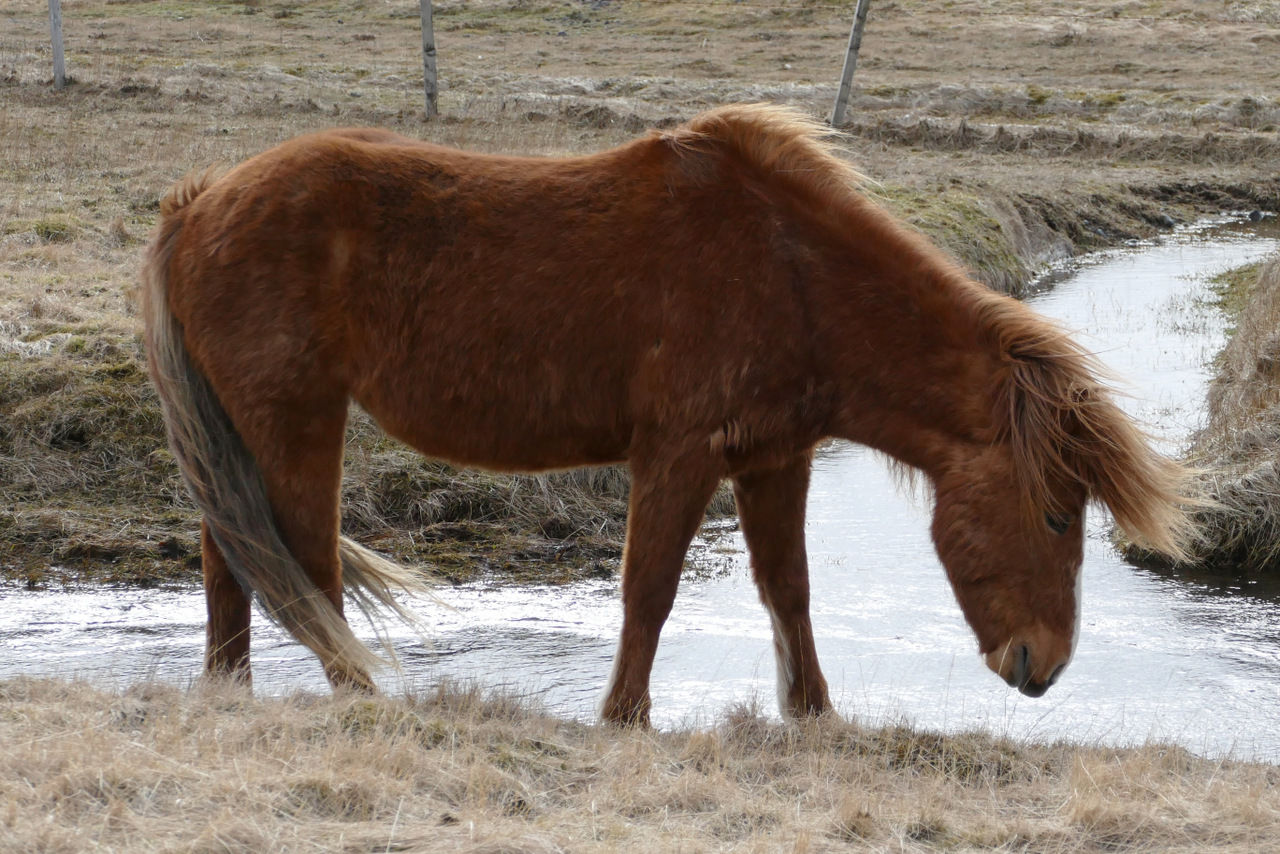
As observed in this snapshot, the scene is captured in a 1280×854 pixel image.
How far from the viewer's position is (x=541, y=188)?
4359 millimetres

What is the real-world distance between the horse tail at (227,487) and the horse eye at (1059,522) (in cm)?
237

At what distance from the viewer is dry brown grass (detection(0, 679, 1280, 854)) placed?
2875 millimetres

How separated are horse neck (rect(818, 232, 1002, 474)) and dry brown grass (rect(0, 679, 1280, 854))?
103 centimetres

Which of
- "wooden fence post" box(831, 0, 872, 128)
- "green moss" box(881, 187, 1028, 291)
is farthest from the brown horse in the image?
"wooden fence post" box(831, 0, 872, 128)

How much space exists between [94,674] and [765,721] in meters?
2.59

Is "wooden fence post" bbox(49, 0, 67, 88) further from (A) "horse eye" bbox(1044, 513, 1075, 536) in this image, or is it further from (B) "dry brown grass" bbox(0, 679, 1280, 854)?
(A) "horse eye" bbox(1044, 513, 1075, 536)

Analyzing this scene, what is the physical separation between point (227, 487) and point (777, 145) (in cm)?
231

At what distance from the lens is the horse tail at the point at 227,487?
4.29 meters

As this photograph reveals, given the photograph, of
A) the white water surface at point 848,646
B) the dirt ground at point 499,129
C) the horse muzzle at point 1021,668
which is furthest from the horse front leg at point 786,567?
the dirt ground at point 499,129

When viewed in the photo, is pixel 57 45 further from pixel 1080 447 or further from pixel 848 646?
pixel 1080 447

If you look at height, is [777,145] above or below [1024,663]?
above

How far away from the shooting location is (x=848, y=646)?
5645 millimetres

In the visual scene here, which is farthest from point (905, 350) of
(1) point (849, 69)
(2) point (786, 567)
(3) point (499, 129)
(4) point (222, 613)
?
(1) point (849, 69)

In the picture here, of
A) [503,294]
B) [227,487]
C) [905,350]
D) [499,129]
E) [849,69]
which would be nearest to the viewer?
[905,350]
